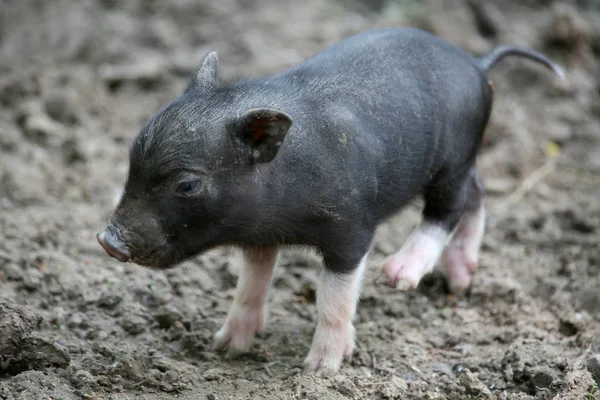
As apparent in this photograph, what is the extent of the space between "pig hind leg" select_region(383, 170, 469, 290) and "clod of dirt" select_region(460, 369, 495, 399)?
2.59ft

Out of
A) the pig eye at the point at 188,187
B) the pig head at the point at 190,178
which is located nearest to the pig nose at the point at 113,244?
the pig head at the point at 190,178

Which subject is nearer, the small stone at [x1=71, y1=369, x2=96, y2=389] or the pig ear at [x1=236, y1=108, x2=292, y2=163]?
the pig ear at [x1=236, y1=108, x2=292, y2=163]

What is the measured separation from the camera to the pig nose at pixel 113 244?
457cm

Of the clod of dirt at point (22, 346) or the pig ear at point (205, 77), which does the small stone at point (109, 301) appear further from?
the pig ear at point (205, 77)

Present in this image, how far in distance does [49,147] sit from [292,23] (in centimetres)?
353

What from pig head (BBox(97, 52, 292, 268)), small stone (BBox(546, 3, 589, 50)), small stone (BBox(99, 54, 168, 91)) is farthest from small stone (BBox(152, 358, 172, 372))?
small stone (BBox(546, 3, 589, 50))

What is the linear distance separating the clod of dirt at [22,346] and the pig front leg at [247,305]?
1046 millimetres

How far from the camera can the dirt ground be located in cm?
506

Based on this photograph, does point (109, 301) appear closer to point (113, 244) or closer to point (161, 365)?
point (161, 365)

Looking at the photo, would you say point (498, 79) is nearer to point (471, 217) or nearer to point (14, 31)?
point (471, 217)

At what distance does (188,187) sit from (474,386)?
1.91 m

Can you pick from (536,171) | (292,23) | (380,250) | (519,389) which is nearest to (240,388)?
(519,389)

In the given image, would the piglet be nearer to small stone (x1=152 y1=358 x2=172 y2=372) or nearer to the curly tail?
the curly tail

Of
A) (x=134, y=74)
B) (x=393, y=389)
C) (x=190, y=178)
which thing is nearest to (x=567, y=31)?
(x=134, y=74)
